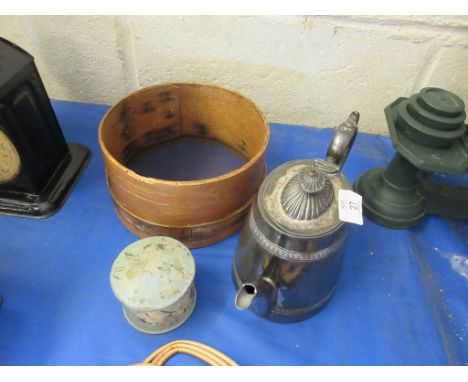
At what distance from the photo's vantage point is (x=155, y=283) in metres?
0.58

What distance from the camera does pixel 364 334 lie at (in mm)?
654

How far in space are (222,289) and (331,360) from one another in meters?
0.22

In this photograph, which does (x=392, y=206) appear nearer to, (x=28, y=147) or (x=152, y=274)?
(x=152, y=274)

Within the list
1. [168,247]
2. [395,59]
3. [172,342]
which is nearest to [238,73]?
[395,59]

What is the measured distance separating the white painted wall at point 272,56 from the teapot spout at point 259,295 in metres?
0.59

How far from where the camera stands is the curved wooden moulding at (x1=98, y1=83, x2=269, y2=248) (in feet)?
2.14

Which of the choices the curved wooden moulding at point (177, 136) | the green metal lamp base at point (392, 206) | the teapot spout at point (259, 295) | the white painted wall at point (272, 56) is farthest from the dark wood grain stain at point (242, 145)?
the teapot spout at point (259, 295)

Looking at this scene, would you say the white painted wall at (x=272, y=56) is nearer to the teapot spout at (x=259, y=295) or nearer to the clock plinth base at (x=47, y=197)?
the clock plinth base at (x=47, y=197)

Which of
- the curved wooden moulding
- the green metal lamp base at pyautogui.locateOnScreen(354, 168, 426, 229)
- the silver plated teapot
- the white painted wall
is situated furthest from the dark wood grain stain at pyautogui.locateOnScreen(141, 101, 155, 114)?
the green metal lamp base at pyautogui.locateOnScreen(354, 168, 426, 229)

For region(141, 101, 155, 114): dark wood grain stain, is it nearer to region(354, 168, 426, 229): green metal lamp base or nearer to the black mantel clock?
the black mantel clock

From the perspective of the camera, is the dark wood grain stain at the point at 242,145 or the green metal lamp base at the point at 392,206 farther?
the dark wood grain stain at the point at 242,145

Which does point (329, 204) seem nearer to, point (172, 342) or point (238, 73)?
point (172, 342)

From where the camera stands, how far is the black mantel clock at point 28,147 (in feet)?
2.19

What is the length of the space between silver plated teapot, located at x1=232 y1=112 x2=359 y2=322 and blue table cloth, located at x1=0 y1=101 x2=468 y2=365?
102mm
